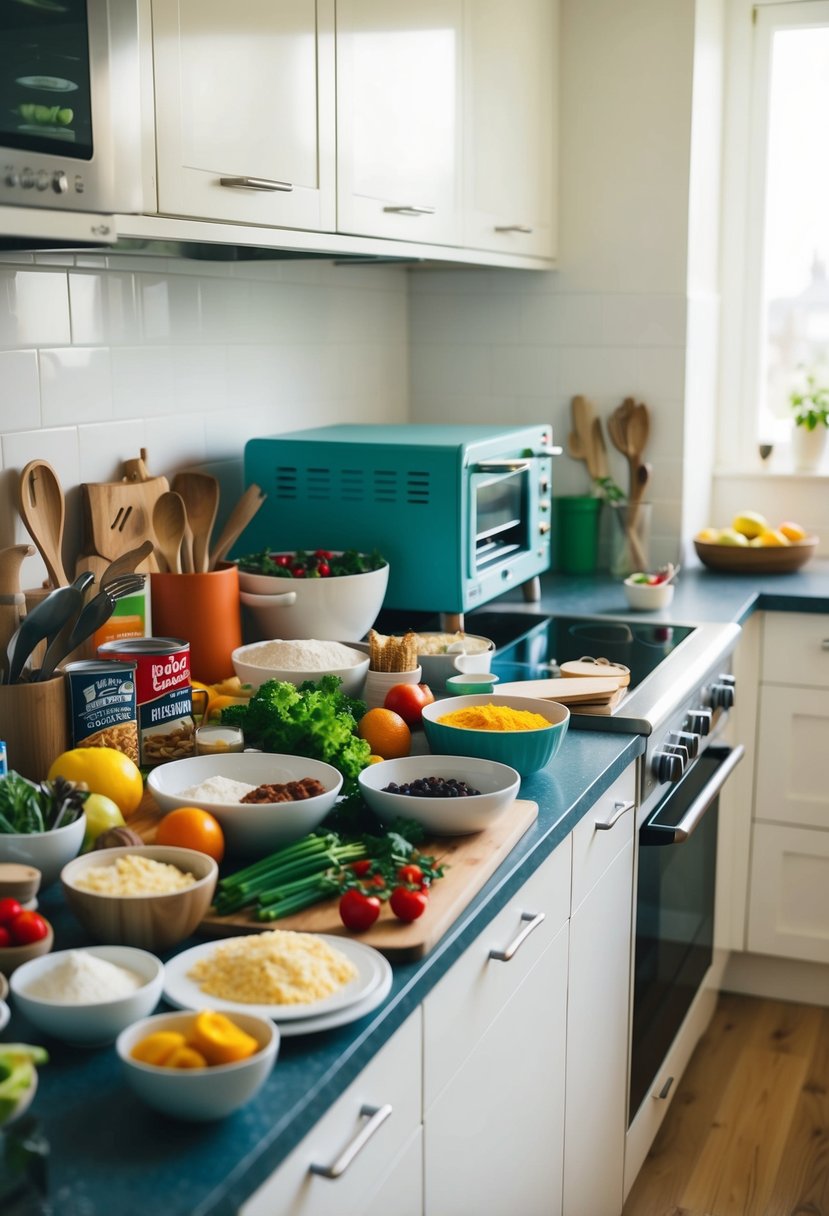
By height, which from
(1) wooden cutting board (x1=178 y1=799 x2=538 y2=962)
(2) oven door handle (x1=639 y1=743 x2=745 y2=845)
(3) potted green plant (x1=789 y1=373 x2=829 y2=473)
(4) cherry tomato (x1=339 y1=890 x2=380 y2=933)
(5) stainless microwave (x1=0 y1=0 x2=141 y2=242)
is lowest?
(2) oven door handle (x1=639 y1=743 x2=745 y2=845)

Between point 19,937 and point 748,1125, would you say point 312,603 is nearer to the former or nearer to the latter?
point 19,937

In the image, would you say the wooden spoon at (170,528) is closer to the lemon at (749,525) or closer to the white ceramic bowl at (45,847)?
the white ceramic bowl at (45,847)

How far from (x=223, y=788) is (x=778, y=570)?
1.91 meters

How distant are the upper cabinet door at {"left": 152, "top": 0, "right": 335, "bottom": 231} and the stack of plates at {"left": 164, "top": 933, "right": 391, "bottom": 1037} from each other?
3.04 ft

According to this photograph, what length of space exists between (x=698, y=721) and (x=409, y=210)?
3.27 feet

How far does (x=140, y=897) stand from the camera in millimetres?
1135

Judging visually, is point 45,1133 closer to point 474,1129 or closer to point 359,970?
point 359,970

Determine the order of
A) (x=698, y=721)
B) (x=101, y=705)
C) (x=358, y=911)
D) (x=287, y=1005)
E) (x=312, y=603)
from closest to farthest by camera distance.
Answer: (x=287, y=1005), (x=358, y=911), (x=101, y=705), (x=312, y=603), (x=698, y=721)

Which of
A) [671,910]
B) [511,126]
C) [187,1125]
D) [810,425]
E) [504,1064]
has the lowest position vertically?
[671,910]

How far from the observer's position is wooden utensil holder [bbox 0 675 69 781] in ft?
4.91

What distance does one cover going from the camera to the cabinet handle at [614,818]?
177 centimetres

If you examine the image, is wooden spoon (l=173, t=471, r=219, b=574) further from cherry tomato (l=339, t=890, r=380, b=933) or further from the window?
the window

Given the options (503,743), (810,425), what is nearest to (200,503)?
(503,743)

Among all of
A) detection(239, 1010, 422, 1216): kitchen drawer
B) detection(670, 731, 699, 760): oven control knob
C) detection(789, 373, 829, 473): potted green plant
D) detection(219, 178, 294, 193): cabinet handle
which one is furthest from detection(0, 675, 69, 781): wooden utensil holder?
detection(789, 373, 829, 473): potted green plant
